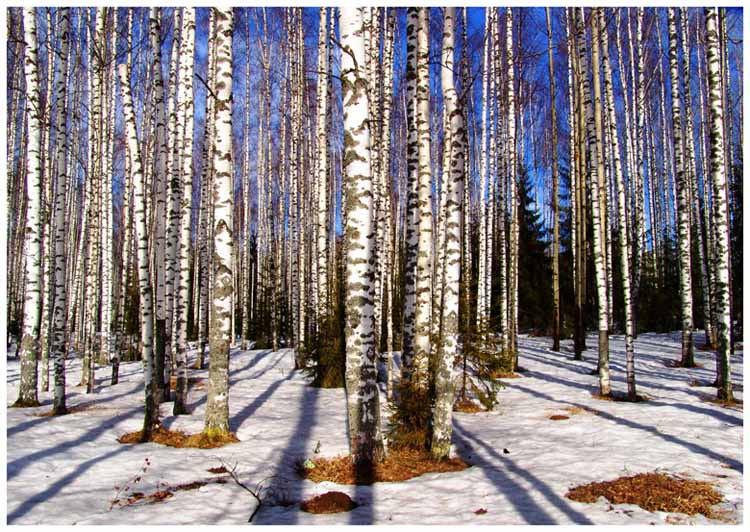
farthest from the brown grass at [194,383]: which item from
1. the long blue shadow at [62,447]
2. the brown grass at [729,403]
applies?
the brown grass at [729,403]

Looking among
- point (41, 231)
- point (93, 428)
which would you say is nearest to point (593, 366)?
point (93, 428)

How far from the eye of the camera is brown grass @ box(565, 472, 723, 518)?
455 cm

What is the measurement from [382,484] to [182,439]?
10.3ft

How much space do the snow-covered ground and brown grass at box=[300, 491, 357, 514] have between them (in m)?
0.10

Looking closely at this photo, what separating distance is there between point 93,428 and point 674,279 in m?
23.4

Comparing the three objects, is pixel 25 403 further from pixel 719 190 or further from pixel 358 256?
pixel 719 190

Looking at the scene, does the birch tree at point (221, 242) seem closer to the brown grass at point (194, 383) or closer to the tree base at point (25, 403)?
the tree base at point (25, 403)

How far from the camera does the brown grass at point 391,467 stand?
5754 millimetres

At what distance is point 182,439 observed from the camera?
730cm

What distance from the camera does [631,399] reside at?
9.80 meters

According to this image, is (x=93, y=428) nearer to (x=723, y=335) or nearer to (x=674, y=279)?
(x=723, y=335)

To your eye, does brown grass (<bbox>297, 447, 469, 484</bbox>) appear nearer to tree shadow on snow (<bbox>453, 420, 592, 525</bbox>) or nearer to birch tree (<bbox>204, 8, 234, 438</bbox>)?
tree shadow on snow (<bbox>453, 420, 592, 525</bbox>)

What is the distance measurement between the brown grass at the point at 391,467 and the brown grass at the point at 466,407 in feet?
10.1

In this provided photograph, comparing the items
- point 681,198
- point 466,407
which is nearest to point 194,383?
point 466,407
